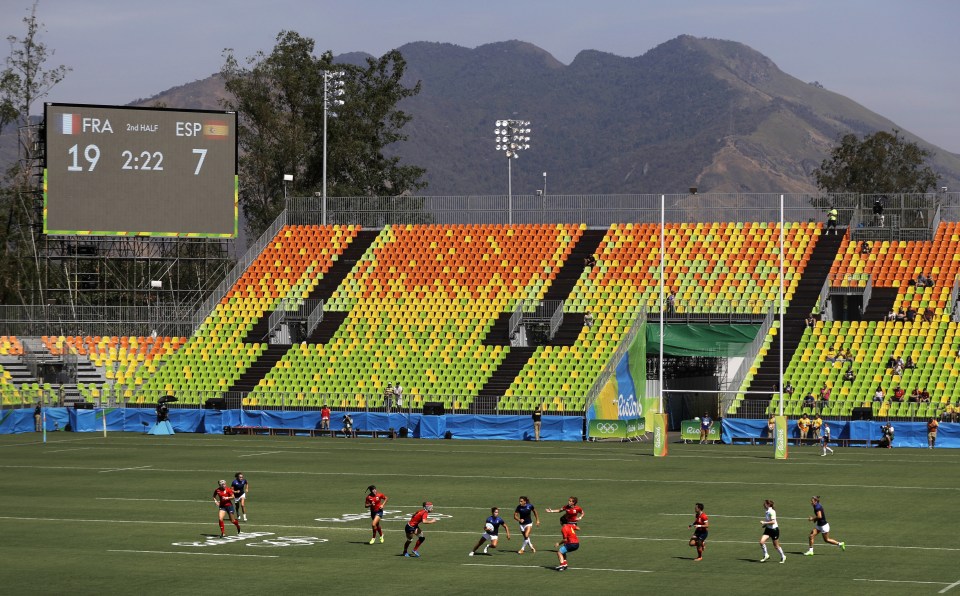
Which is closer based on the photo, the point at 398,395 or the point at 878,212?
the point at 398,395

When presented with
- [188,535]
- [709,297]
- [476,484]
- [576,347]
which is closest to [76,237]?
[576,347]

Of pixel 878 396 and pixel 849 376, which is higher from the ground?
pixel 849 376

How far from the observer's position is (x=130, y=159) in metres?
75.3

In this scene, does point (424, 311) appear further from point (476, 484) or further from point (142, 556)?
point (142, 556)

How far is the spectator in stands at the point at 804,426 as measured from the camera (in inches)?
2288

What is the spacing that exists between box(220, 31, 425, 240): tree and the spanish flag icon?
31.9 m

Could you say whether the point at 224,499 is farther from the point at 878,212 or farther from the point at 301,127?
the point at 301,127

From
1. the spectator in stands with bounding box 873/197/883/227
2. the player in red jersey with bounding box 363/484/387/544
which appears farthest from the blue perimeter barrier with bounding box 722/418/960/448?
the player in red jersey with bounding box 363/484/387/544

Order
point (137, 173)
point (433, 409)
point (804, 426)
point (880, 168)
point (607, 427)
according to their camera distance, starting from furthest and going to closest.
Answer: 1. point (880, 168)
2. point (137, 173)
3. point (433, 409)
4. point (607, 427)
5. point (804, 426)

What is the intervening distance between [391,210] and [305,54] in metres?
32.6

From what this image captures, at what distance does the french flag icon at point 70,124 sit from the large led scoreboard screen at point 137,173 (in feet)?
0.17

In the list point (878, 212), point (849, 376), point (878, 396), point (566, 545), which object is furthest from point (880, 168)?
point (566, 545)

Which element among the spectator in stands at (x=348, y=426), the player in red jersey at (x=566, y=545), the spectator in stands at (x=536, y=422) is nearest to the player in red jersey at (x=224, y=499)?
the player in red jersey at (x=566, y=545)

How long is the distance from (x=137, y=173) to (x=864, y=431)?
1566 inches
